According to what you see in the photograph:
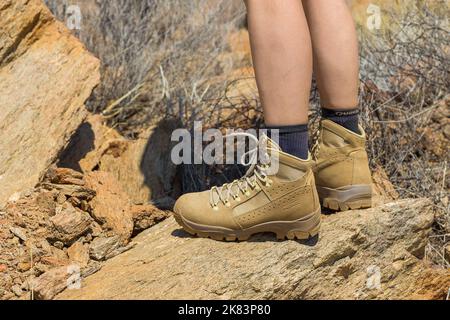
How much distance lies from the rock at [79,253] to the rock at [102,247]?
20 mm

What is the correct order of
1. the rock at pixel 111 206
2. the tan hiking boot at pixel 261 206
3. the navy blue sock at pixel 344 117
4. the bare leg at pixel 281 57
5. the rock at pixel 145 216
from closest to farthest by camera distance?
the bare leg at pixel 281 57, the tan hiking boot at pixel 261 206, the navy blue sock at pixel 344 117, the rock at pixel 111 206, the rock at pixel 145 216

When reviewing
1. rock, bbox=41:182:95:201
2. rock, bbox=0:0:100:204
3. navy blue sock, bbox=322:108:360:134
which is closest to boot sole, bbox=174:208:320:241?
navy blue sock, bbox=322:108:360:134

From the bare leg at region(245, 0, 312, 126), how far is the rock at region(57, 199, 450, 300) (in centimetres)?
40

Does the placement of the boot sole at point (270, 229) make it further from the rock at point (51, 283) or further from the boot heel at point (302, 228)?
the rock at point (51, 283)

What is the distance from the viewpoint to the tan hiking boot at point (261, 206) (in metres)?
2.15

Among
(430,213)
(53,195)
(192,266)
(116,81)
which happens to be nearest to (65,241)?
(53,195)

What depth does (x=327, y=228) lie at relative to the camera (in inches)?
90.8

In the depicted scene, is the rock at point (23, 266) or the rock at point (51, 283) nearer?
the rock at point (51, 283)

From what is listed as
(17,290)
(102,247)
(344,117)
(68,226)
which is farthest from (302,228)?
(17,290)

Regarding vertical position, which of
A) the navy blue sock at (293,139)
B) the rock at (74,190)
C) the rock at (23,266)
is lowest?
the rock at (23,266)

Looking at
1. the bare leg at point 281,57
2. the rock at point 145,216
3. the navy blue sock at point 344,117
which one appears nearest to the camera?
the bare leg at point 281,57

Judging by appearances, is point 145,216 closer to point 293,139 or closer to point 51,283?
point 51,283

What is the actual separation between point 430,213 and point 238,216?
0.71 metres

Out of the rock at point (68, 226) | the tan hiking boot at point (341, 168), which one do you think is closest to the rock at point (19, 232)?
the rock at point (68, 226)
